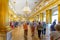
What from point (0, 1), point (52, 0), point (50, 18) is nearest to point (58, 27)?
point (0, 1)

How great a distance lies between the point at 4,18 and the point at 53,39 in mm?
3019

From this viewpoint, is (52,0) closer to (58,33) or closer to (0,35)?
(0,35)

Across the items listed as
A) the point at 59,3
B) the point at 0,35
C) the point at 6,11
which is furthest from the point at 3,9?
the point at 59,3

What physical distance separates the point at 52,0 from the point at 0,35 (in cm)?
1111

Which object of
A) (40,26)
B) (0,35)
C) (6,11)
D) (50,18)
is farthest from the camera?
(50,18)

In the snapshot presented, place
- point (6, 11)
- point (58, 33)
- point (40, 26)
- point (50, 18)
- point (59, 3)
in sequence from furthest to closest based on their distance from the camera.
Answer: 1. point (50, 18)
2. point (59, 3)
3. point (40, 26)
4. point (6, 11)
5. point (58, 33)

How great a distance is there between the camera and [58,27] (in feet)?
12.3

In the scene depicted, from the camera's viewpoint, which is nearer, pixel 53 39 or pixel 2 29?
pixel 53 39

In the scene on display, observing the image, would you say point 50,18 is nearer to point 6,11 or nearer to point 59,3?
point 59,3

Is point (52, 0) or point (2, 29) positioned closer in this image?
point (2, 29)

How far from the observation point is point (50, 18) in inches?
829

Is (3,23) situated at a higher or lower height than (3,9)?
lower

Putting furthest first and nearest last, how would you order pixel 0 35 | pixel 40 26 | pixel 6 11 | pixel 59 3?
pixel 59 3 < pixel 40 26 < pixel 6 11 < pixel 0 35

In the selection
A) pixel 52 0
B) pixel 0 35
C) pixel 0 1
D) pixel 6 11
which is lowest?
pixel 0 35
